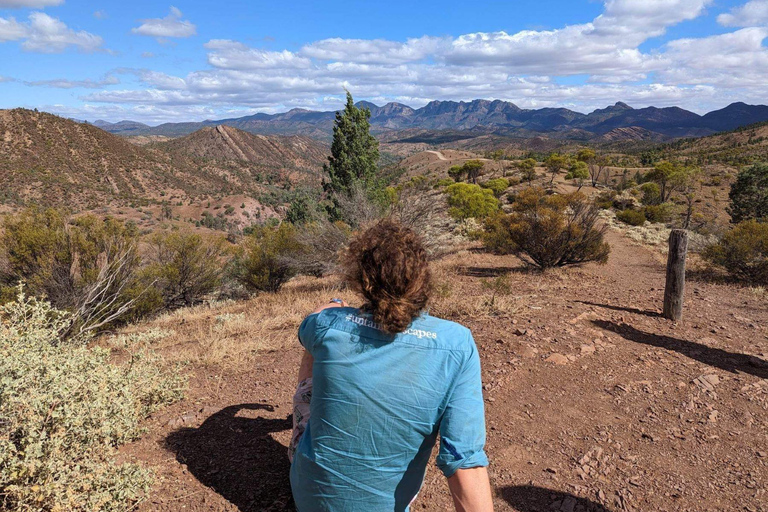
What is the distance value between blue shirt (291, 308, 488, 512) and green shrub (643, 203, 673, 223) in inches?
1077

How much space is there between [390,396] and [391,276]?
0.40 meters

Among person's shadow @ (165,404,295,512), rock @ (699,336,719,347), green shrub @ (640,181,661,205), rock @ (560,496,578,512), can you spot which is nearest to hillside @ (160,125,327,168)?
green shrub @ (640,181,661,205)

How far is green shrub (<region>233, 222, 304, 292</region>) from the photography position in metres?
12.1

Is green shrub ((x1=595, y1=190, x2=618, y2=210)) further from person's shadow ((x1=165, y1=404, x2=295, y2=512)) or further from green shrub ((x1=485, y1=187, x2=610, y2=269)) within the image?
person's shadow ((x1=165, y1=404, x2=295, y2=512))

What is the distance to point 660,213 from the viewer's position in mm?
24016

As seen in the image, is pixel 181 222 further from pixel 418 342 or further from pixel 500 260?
pixel 418 342

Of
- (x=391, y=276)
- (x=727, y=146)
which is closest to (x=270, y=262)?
(x=391, y=276)

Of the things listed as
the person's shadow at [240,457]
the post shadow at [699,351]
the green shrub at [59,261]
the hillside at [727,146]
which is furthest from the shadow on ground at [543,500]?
the hillside at [727,146]

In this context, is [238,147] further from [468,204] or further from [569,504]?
[569,504]

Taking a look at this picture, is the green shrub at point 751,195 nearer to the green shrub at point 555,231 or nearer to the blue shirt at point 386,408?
the green shrub at point 555,231

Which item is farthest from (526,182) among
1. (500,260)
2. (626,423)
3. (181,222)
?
(626,423)

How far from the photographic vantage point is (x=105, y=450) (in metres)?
2.53

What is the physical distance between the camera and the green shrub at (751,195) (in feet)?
72.8

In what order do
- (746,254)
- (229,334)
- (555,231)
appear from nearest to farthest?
(229,334)
(746,254)
(555,231)
